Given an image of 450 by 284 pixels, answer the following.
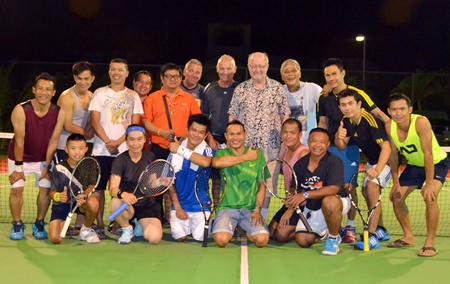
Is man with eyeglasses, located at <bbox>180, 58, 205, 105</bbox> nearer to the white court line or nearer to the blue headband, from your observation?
the blue headband

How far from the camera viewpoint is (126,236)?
17.0 feet

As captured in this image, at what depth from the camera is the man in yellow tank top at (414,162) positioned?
16.0ft

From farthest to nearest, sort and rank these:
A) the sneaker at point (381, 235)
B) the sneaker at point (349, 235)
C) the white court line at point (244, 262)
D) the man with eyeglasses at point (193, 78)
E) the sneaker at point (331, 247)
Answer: the man with eyeglasses at point (193, 78) < the sneaker at point (381, 235) < the sneaker at point (349, 235) < the sneaker at point (331, 247) < the white court line at point (244, 262)

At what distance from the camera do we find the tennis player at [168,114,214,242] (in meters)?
5.32

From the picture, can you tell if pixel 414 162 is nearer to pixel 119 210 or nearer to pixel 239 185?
pixel 239 185

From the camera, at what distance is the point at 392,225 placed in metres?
6.46

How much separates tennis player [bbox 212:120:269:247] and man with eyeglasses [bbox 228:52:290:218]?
0.62ft

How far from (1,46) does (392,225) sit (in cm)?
3133

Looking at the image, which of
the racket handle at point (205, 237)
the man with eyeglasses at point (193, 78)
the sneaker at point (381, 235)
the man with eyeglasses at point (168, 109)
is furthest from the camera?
the man with eyeglasses at point (193, 78)

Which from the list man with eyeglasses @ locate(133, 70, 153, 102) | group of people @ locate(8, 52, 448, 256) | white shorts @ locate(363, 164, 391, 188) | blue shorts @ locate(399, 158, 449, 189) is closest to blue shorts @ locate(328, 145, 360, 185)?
group of people @ locate(8, 52, 448, 256)

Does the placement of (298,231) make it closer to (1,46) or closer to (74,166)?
(74,166)

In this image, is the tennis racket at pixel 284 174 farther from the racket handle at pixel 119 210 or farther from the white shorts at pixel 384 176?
the racket handle at pixel 119 210

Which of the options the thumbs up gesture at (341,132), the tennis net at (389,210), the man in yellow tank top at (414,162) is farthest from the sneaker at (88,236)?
the man in yellow tank top at (414,162)

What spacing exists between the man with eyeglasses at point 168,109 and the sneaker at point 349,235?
5.84 feet
